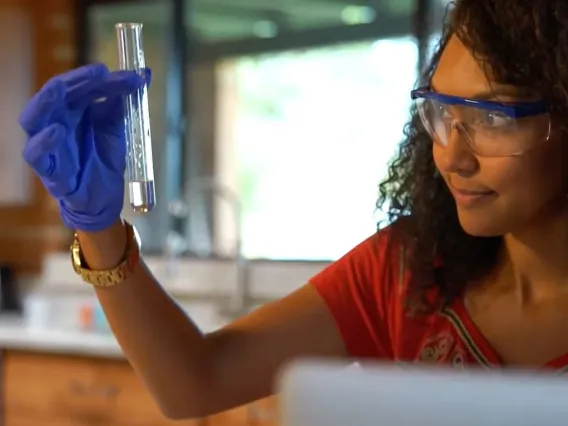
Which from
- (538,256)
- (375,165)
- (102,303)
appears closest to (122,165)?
(102,303)

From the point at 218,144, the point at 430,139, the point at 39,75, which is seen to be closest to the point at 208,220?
the point at 218,144

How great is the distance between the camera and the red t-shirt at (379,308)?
1.12 metres

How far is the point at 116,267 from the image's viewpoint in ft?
3.38

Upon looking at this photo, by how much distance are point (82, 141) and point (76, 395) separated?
1578 millimetres

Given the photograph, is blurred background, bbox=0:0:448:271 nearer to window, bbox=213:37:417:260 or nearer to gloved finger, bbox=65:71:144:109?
window, bbox=213:37:417:260

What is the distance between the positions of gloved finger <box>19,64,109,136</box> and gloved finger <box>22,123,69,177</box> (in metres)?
0.01

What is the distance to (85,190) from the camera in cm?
98

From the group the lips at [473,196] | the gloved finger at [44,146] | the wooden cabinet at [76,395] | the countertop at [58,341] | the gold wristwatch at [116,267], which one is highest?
the gloved finger at [44,146]

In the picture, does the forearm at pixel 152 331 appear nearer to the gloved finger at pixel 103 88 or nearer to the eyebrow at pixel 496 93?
the gloved finger at pixel 103 88

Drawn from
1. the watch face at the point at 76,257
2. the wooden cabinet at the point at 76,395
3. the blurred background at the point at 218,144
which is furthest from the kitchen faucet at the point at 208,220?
the watch face at the point at 76,257

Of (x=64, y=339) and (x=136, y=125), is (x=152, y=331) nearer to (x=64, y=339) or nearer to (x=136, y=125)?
(x=136, y=125)

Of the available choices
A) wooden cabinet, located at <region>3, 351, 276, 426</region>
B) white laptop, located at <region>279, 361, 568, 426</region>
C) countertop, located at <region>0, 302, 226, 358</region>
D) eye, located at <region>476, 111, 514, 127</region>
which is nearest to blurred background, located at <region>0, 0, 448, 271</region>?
countertop, located at <region>0, 302, 226, 358</region>

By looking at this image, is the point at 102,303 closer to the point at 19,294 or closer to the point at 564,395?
the point at 564,395

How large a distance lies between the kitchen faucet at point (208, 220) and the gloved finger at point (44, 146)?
5.84ft
